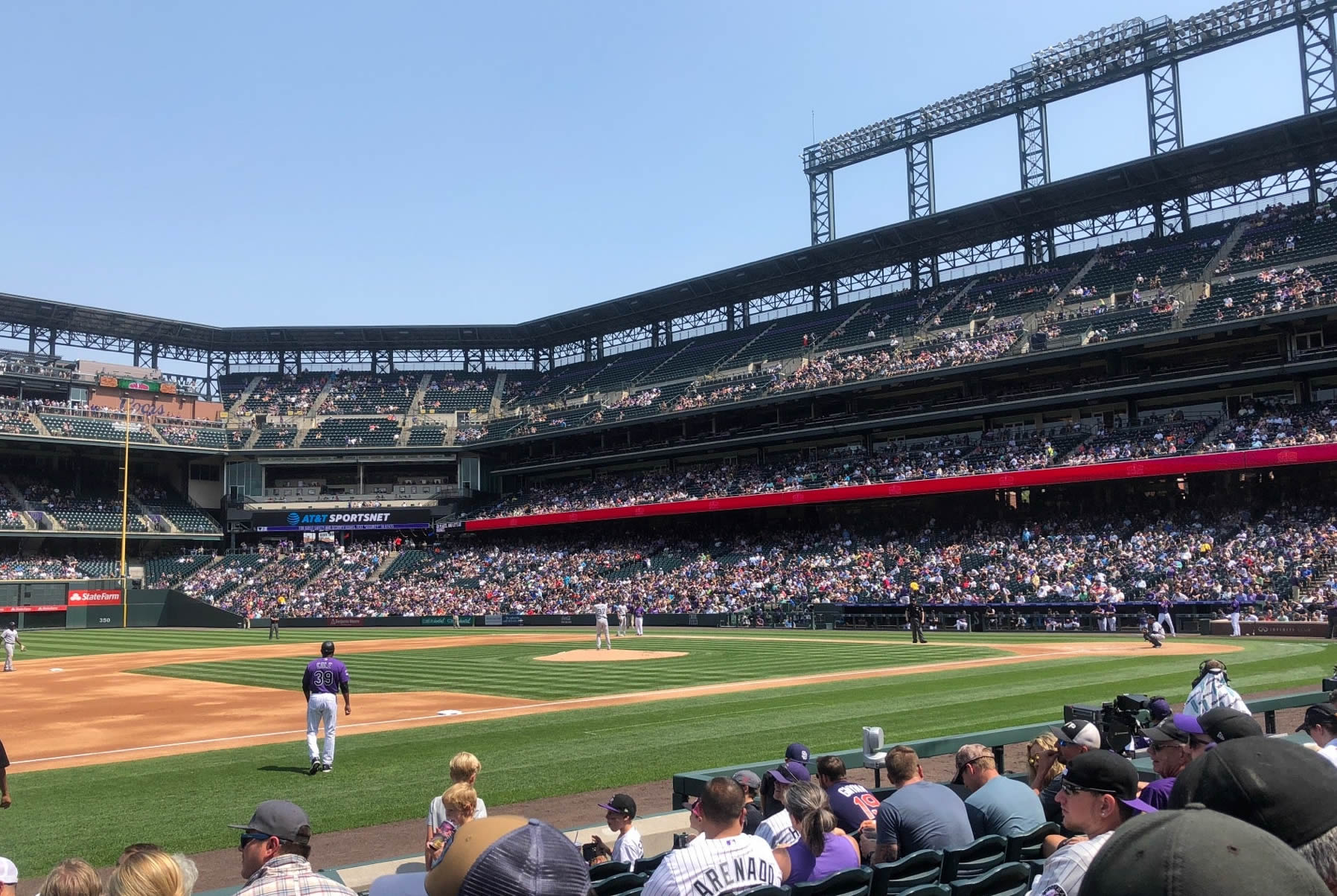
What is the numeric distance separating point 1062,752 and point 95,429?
253 ft

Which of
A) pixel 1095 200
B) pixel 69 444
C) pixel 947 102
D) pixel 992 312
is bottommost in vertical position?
pixel 69 444

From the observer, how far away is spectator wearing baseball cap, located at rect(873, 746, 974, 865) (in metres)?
6.38

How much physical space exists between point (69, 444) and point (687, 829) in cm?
7316

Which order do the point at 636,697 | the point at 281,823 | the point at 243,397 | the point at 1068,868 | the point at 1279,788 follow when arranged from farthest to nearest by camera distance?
the point at 243,397, the point at 636,697, the point at 281,823, the point at 1068,868, the point at 1279,788

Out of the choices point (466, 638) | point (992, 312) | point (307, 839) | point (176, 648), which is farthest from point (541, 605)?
point (307, 839)

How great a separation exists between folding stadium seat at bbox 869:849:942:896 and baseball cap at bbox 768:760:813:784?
1.13 meters

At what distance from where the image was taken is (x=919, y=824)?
6.40 meters

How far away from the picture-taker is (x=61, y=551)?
7100 cm

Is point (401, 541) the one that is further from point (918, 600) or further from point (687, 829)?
point (687, 829)

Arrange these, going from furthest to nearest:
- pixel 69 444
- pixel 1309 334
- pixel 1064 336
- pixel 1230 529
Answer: pixel 69 444, pixel 1064 336, pixel 1309 334, pixel 1230 529

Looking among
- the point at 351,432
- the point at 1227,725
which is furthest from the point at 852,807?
the point at 351,432

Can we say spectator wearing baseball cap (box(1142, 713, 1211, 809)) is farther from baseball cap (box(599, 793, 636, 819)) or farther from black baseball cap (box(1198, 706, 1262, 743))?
baseball cap (box(599, 793, 636, 819))

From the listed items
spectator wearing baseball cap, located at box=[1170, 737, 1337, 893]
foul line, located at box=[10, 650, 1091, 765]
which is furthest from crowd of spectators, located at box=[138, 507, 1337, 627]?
spectator wearing baseball cap, located at box=[1170, 737, 1337, 893]

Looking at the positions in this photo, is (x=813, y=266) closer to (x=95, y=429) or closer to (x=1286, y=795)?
(x=95, y=429)
